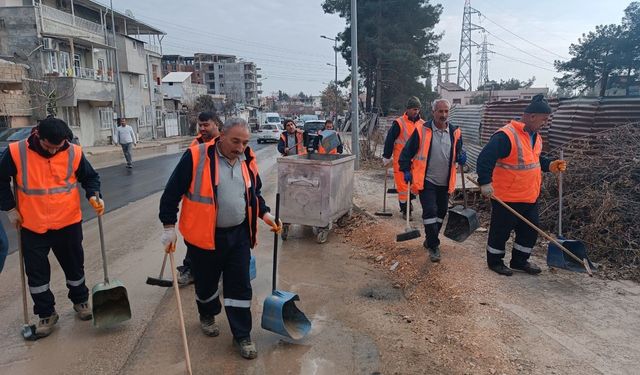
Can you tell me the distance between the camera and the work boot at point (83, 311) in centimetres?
409

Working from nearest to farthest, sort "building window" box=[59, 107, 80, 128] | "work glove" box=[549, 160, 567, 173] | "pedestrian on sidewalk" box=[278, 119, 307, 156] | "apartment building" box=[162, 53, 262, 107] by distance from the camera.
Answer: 1. "work glove" box=[549, 160, 567, 173]
2. "pedestrian on sidewalk" box=[278, 119, 307, 156]
3. "building window" box=[59, 107, 80, 128]
4. "apartment building" box=[162, 53, 262, 107]

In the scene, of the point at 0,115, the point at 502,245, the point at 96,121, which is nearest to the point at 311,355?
the point at 502,245

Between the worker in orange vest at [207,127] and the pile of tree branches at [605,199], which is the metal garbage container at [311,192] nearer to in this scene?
the worker in orange vest at [207,127]

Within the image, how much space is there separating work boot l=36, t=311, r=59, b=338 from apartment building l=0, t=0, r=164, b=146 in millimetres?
23027

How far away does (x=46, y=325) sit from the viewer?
12.6ft

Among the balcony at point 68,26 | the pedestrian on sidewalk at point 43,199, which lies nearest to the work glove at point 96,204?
the pedestrian on sidewalk at point 43,199

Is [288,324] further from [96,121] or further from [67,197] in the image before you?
[96,121]

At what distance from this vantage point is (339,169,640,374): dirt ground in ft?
10.8

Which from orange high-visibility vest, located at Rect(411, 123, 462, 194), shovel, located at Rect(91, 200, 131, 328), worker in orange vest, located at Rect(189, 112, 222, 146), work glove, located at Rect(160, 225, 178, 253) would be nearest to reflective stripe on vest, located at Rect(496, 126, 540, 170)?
orange high-visibility vest, located at Rect(411, 123, 462, 194)

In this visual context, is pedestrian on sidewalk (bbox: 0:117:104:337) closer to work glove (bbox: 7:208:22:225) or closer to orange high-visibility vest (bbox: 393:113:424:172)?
work glove (bbox: 7:208:22:225)

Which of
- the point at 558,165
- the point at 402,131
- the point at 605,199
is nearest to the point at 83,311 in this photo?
the point at 558,165

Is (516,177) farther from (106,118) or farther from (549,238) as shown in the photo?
(106,118)

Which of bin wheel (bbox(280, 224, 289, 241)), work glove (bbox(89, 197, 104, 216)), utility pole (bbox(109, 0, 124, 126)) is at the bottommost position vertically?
bin wheel (bbox(280, 224, 289, 241))

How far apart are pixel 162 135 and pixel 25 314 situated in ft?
131
